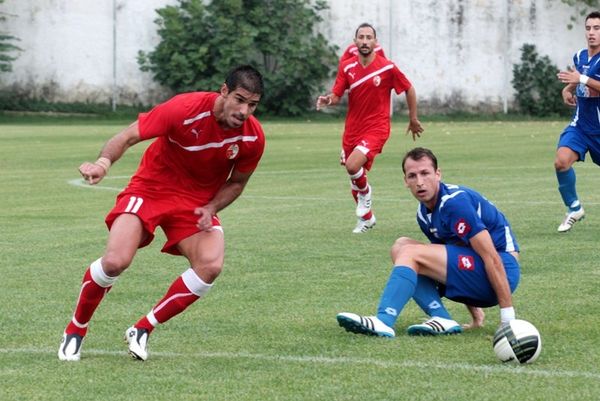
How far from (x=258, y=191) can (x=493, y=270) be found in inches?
434

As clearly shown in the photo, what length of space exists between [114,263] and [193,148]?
860 millimetres

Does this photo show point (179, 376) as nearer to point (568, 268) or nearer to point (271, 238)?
point (568, 268)

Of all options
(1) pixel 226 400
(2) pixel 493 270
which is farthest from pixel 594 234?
(1) pixel 226 400

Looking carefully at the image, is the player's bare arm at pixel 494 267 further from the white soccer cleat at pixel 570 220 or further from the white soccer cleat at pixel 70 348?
the white soccer cleat at pixel 570 220

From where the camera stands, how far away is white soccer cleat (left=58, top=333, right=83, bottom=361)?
7.02 m

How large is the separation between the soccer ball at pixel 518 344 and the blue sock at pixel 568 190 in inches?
273

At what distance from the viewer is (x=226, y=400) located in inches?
238

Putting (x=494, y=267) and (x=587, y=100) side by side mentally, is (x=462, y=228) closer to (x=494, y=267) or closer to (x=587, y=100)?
(x=494, y=267)

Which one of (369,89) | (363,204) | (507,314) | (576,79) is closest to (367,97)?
(369,89)

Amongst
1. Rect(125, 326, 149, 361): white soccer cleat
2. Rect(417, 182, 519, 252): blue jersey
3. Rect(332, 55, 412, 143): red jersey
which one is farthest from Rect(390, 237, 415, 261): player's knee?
Rect(332, 55, 412, 143): red jersey

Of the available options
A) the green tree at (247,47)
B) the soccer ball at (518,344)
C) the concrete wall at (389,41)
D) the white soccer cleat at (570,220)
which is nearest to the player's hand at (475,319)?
the soccer ball at (518,344)

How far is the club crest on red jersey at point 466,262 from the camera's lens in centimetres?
759

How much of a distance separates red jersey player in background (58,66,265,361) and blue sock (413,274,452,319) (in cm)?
122

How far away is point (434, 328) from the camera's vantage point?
7.67 meters
